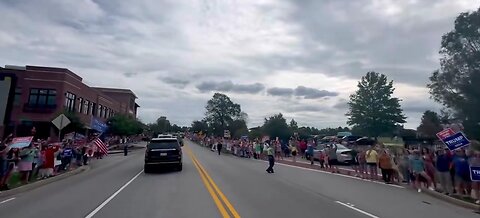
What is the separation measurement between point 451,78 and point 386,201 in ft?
133

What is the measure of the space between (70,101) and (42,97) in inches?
153

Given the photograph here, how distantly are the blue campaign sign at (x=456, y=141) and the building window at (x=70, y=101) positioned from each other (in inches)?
1784

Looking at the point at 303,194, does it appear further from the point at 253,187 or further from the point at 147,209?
the point at 147,209

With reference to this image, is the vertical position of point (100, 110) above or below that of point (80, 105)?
above

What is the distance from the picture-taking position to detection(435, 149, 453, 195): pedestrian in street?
14086mm

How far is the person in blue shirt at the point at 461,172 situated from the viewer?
13469 mm

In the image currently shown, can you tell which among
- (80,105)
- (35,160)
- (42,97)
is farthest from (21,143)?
(80,105)

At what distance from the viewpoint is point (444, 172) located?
47.0 feet

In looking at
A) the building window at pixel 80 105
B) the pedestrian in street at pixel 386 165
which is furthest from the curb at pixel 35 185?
the building window at pixel 80 105

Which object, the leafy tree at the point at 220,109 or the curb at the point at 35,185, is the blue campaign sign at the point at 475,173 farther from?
the leafy tree at the point at 220,109

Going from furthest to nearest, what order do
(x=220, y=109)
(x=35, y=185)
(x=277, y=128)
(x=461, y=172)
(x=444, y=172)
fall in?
(x=220, y=109) < (x=277, y=128) < (x=35, y=185) < (x=444, y=172) < (x=461, y=172)

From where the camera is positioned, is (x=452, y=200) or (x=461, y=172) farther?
(x=461, y=172)

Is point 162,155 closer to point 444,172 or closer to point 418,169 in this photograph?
point 418,169

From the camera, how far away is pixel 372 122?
59.0 meters
